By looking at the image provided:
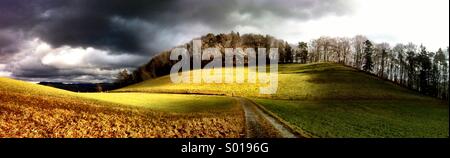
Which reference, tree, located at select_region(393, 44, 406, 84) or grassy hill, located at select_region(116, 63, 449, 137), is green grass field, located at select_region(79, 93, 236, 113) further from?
tree, located at select_region(393, 44, 406, 84)

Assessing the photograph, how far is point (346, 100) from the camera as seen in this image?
70875mm

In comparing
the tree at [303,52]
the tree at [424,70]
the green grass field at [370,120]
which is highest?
the tree at [303,52]

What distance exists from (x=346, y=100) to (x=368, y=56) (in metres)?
49.7

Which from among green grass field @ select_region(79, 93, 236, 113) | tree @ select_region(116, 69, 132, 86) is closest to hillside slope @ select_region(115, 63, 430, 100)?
green grass field @ select_region(79, 93, 236, 113)

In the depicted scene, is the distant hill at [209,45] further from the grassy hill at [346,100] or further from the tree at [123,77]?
the grassy hill at [346,100]

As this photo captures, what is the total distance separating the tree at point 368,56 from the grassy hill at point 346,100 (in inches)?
320

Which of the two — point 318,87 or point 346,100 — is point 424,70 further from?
point 346,100

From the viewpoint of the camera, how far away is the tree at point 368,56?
113 metres

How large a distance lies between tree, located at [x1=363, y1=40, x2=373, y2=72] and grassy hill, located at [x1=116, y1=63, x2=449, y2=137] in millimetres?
8124

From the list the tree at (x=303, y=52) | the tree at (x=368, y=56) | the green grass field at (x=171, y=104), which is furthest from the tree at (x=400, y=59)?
the green grass field at (x=171, y=104)

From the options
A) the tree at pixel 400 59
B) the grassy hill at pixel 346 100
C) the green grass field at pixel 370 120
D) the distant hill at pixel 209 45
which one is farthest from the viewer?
the distant hill at pixel 209 45
